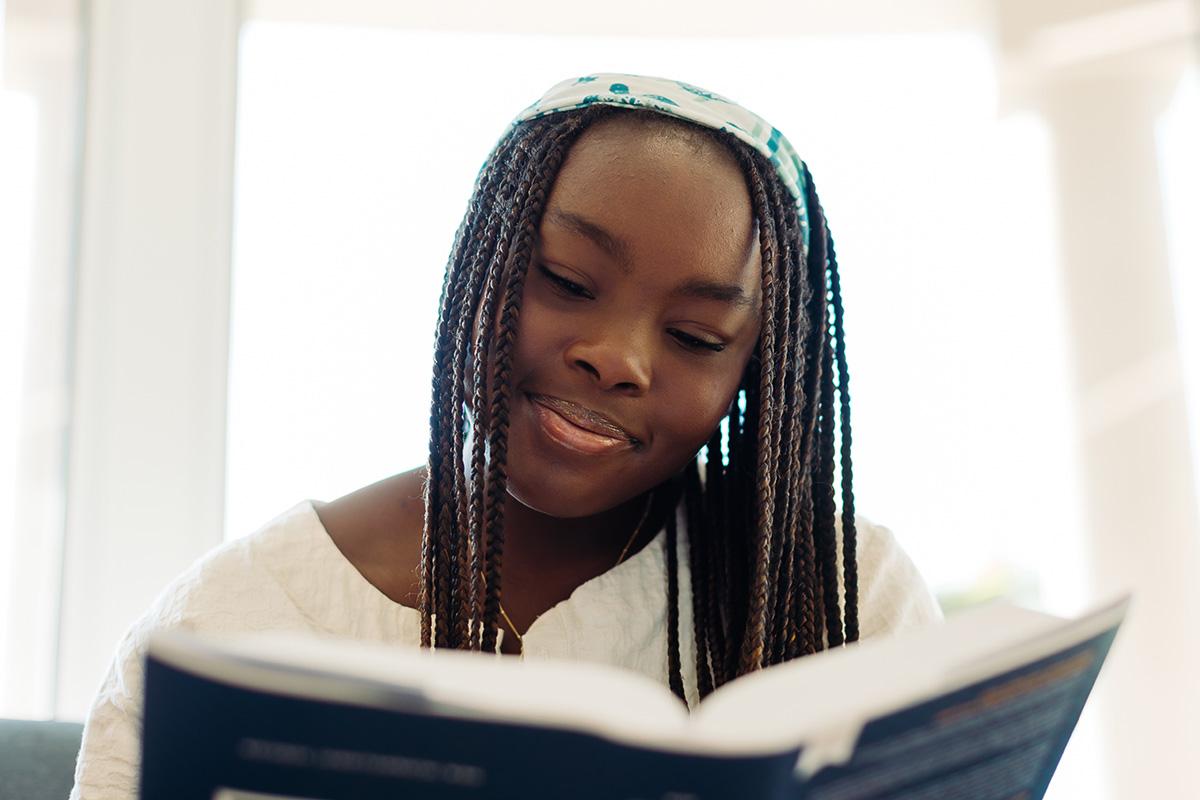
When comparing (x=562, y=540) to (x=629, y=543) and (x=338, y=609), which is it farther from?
(x=338, y=609)

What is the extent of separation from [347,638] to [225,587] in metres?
0.12

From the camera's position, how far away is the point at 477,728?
0.49m

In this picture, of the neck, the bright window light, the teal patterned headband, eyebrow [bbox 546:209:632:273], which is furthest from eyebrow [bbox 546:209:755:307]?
the bright window light

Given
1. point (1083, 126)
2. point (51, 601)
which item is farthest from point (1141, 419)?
point (51, 601)

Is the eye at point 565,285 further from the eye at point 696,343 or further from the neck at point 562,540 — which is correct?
the neck at point 562,540

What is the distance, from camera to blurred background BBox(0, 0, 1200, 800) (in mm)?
1843

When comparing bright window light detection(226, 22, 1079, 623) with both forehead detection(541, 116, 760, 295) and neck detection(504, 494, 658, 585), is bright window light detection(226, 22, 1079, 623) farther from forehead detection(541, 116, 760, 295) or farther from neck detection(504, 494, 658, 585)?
forehead detection(541, 116, 760, 295)

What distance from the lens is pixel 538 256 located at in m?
1.05

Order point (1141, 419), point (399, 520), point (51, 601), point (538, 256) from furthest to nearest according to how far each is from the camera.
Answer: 1. point (1141, 419)
2. point (51, 601)
3. point (399, 520)
4. point (538, 256)

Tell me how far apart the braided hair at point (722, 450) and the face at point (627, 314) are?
2cm

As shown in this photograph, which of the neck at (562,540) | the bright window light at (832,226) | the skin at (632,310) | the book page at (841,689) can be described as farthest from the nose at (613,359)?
the bright window light at (832,226)

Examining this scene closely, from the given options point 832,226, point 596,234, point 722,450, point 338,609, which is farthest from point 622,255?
point 832,226

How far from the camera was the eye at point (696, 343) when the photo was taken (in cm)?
105

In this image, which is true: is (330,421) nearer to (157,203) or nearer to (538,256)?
(157,203)
